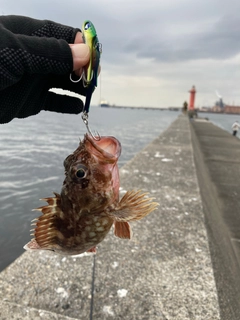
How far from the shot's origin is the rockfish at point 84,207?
6.13 ft

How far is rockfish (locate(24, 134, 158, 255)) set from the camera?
1.87 m

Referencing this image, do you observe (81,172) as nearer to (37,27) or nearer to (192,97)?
(37,27)

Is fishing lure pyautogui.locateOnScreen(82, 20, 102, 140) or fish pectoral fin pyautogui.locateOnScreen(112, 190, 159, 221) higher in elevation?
fishing lure pyautogui.locateOnScreen(82, 20, 102, 140)

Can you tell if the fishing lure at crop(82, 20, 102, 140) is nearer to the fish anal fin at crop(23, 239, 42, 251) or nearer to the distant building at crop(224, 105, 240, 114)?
the fish anal fin at crop(23, 239, 42, 251)

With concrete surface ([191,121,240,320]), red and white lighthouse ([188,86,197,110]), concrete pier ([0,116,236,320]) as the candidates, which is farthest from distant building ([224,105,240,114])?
concrete pier ([0,116,236,320])

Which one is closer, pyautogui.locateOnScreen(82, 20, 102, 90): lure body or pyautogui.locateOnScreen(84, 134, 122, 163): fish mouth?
pyautogui.locateOnScreen(82, 20, 102, 90): lure body

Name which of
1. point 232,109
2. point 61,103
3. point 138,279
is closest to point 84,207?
point 61,103

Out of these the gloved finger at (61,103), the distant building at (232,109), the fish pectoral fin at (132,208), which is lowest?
the distant building at (232,109)

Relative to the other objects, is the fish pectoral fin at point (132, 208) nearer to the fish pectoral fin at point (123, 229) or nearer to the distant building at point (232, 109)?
the fish pectoral fin at point (123, 229)

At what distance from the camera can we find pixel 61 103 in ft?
7.17

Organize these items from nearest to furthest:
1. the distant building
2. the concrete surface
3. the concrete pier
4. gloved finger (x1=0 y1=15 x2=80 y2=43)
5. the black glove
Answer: the black glove → gloved finger (x1=0 y1=15 x2=80 y2=43) → the concrete pier → the concrete surface → the distant building

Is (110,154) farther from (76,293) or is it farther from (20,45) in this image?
(76,293)

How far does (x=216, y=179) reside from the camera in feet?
28.9

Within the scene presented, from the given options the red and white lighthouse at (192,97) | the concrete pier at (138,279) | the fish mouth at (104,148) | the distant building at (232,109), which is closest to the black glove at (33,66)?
the fish mouth at (104,148)
